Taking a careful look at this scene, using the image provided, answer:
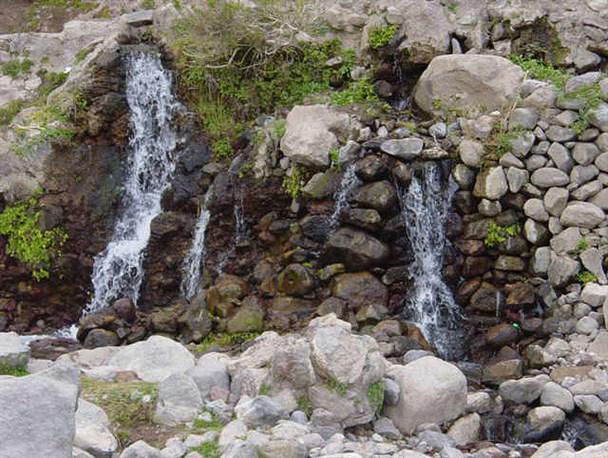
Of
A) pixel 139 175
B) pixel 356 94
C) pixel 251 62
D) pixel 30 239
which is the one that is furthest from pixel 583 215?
pixel 30 239

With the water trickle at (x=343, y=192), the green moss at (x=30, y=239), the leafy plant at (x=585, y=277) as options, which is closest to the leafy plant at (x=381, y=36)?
the water trickle at (x=343, y=192)

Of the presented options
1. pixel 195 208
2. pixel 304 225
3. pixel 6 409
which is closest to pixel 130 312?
pixel 195 208

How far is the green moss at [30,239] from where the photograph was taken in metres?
11.3

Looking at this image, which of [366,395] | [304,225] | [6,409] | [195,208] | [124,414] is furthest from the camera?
[195,208]

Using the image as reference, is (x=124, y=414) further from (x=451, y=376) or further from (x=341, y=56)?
(x=341, y=56)

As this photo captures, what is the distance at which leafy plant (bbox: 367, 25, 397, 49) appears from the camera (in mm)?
11914

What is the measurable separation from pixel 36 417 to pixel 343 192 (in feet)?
23.4

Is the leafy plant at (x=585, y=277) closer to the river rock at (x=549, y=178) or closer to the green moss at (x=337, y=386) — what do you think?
the river rock at (x=549, y=178)

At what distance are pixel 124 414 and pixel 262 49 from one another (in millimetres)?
8563

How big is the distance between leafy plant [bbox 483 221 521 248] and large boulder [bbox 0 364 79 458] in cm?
701

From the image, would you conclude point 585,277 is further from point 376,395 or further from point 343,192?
point 376,395

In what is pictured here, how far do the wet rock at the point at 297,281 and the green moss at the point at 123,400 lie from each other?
161 inches

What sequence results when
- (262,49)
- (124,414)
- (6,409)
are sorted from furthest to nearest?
(262,49), (124,414), (6,409)

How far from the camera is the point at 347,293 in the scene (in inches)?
373
